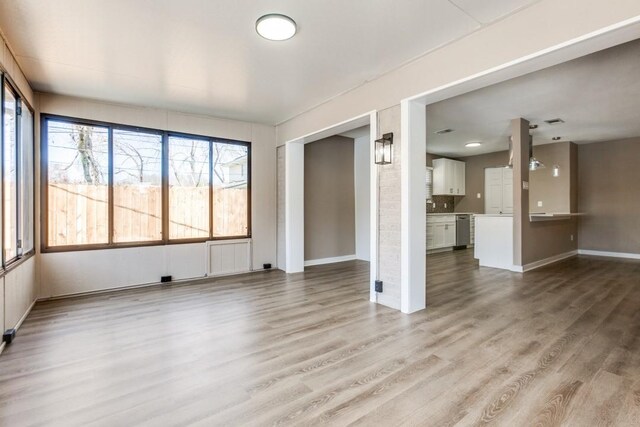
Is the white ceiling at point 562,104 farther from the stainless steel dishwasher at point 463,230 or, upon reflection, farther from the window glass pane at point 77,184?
the window glass pane at point 77,184

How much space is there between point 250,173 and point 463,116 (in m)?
3.77

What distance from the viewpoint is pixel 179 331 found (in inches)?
117

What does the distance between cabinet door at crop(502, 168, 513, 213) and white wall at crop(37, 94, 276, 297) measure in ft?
20.6

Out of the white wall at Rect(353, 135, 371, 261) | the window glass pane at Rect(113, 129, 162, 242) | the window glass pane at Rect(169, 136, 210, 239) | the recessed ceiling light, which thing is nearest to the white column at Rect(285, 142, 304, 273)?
the window glass pane at Rect(169, 136, 210, 239)

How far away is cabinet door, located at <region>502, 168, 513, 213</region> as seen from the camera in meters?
8.30

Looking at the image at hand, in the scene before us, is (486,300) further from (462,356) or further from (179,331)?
(179,331)

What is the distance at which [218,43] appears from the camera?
9.68 ft

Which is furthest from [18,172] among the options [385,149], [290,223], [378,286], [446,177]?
[446,177]

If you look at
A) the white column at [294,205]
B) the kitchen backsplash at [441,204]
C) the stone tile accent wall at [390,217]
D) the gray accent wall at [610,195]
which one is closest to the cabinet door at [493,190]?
the kitchen backsplash at [441,204]

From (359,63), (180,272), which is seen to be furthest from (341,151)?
(180,272)

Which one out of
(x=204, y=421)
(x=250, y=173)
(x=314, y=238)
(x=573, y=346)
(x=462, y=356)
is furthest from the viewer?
(x=314, y=238)

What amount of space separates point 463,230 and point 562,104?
4.30 metres

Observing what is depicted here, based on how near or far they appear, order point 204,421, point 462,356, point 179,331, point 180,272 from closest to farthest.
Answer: point 204,421 < point 462,356 < point 179,331 < point 180,272

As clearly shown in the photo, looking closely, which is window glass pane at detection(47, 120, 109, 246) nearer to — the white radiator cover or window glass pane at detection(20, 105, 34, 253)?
window glass pane at detection(20, 105, 34, 253)
